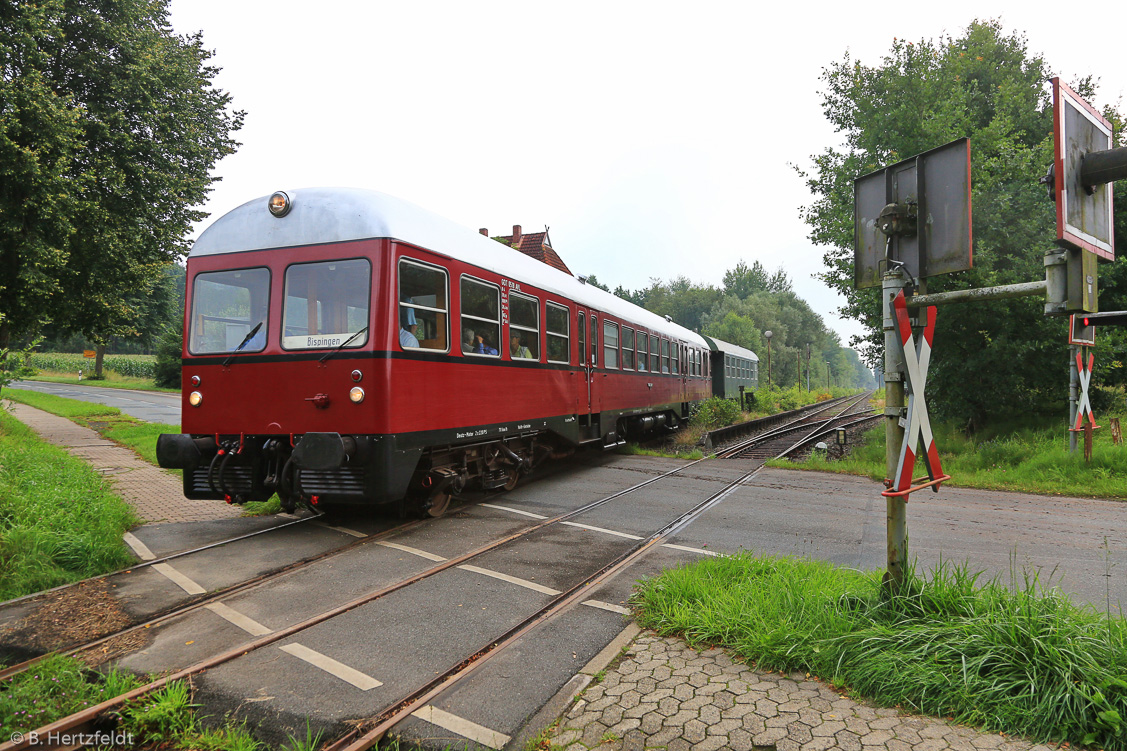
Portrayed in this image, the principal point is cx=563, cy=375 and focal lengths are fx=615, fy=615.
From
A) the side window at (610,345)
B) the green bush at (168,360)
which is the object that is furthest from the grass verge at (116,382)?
the side window at (610,345)

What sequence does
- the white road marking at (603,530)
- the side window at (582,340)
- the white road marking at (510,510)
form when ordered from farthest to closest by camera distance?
the side window at (582,340)
the white road marking at (510,510)
the white road marking at (603,530)

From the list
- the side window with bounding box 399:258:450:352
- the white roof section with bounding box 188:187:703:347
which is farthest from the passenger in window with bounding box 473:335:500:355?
the white roof section with bounding box 188:187:703:347

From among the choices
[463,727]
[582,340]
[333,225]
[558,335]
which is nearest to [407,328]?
[333,225]

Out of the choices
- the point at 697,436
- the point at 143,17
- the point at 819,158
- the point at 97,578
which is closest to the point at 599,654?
the point at 97,578

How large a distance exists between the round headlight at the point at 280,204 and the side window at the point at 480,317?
6.40 feet

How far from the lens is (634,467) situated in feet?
38.1

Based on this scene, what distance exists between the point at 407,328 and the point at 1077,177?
5187 millimetres

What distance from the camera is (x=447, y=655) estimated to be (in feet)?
11.8

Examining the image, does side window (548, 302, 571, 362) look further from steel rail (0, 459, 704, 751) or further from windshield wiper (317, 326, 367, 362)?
windshield wiper (317, 326, 367, 362)

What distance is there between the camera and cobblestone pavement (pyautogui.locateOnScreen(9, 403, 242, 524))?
7301mm

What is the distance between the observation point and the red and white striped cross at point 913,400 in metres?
3.34

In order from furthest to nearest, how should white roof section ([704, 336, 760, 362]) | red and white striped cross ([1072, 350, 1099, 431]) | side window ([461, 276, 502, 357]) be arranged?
white roof section ([704, 336, 760, 362]) < red and white striped cross ([1072, 350, 1099, 431]) < side window ([461, 276, 502, 357])

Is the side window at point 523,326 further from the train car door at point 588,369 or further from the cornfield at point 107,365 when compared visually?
the cornfield at point 107,365

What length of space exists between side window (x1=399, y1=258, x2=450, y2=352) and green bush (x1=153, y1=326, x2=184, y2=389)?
3460 cm
